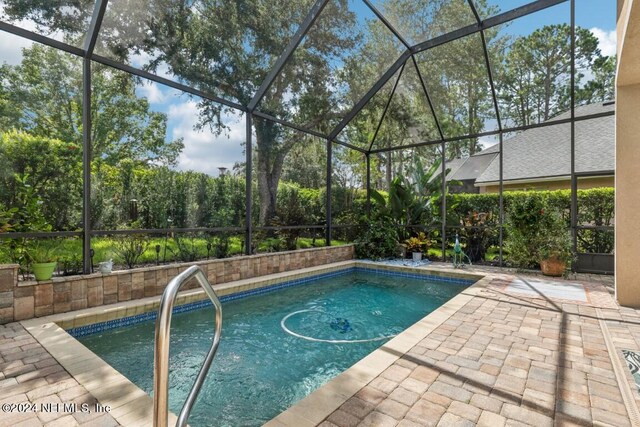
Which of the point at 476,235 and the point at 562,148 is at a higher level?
the point at 562,148

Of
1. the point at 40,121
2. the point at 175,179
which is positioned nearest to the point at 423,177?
the point at 175,179

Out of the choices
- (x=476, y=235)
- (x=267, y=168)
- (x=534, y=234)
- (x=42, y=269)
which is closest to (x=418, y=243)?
(x=476, y=235)

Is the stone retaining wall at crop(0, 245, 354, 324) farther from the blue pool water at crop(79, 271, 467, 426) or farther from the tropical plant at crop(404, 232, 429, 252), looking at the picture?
the tropical plant at crop(404, 232, 429, 252)

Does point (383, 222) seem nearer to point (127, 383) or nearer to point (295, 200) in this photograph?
point (295, 200)

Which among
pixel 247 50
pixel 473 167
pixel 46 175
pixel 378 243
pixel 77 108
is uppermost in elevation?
pixel 247 50

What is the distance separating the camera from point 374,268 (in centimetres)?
941

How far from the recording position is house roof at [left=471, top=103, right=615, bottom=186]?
7.46 m

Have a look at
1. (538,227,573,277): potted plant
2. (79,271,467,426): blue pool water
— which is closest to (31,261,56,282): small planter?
(79,271,467,426): blue pool water

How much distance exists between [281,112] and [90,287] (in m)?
5.49

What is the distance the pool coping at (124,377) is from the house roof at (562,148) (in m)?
4.95

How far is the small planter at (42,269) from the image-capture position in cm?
452

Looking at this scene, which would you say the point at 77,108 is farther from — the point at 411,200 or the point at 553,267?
the point at 553,267

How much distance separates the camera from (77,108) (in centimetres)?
533

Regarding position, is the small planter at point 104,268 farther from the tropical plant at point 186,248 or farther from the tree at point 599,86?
the tree at point 599,86
